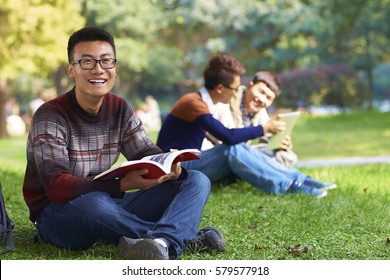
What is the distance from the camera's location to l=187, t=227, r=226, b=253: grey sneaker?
12.1 feet

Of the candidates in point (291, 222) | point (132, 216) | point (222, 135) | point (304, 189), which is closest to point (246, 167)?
point (222, 135)

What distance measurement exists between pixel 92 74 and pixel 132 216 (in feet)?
2.32

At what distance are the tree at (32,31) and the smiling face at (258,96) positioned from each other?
11.1m

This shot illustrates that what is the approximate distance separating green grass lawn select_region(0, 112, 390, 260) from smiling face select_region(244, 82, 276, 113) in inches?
26.5

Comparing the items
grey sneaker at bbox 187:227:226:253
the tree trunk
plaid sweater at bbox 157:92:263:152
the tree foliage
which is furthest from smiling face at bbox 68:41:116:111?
the tree trunk

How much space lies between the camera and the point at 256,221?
471 centimetres

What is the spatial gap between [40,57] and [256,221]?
13.2m

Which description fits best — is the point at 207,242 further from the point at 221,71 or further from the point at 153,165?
the point at 221,71

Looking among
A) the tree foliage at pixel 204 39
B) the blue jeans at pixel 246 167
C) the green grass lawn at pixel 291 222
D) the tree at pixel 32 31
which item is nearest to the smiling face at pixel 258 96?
the blue jeans at pixel 246 167

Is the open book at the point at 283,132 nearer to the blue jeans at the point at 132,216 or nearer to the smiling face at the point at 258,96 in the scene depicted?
the smiling face at the point at 258,96

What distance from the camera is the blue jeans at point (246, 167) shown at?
5.46 m

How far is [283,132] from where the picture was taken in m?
5.65

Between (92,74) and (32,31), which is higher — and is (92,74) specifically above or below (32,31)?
above
